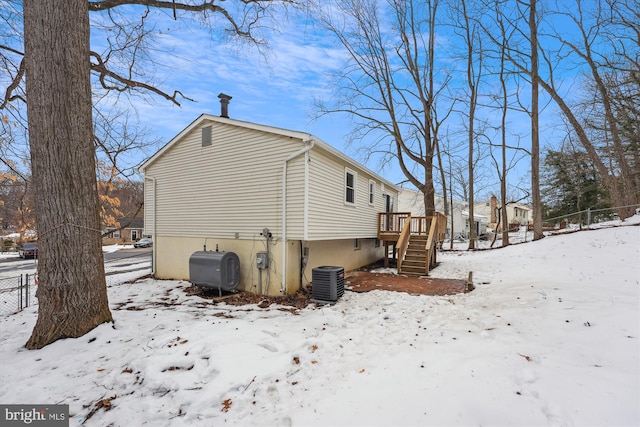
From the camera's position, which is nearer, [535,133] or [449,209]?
[535,133]

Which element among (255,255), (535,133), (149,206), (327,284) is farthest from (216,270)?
(535,133)

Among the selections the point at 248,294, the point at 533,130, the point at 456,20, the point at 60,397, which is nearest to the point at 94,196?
the point at 60,397

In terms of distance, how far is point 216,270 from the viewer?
784 cm

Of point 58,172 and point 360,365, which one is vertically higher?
point 58,172

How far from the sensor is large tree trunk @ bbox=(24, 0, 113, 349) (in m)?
4.23

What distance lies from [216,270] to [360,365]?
539 centimetres

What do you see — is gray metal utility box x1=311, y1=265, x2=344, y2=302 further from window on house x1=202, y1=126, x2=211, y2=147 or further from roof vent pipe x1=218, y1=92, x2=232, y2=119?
roof vent pipe x1=218, y1=92, x2=232, y2=119

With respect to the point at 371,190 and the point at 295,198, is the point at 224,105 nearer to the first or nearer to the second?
the point at 295,198

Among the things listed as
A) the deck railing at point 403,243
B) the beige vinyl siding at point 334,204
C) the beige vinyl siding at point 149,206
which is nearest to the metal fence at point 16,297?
the beige vinyl siding at point 149,206

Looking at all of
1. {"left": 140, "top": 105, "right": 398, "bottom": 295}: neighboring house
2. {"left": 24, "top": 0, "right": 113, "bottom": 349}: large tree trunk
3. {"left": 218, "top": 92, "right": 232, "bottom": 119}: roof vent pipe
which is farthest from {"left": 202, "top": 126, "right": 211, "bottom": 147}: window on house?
{"left": 24, "top": 0, "right": 113, "bottom": 349}: large tree trunk

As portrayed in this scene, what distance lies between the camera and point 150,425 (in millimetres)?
2641

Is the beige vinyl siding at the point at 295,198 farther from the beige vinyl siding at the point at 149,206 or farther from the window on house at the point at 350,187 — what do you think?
the beige vinyl siding at the point at 149,206
